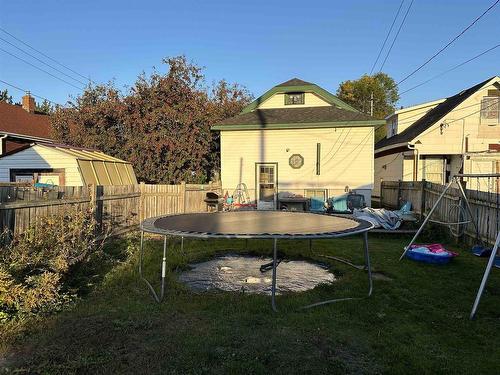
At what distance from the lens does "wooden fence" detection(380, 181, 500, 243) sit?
7559 millimetres

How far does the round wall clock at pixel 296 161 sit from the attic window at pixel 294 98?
290 centimetres

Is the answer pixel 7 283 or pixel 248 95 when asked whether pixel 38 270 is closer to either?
pixel 7 283

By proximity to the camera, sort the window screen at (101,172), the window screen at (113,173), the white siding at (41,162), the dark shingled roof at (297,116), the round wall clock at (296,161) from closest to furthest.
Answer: the white siding at (41,162) < the window screen at (101,172) < the window screen at (113,173) < the dark shingled roof at (297,116) < the round wall clock at (296,161)

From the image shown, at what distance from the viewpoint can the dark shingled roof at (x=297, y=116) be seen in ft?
47.6

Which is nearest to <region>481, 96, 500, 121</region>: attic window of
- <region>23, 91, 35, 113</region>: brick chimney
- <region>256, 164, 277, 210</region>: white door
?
<region>256, 164, 277, 210</region>: white door

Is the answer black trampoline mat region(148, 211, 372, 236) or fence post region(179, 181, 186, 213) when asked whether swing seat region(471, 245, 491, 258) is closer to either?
black trampoline mat region(148, 211, 372, 236)

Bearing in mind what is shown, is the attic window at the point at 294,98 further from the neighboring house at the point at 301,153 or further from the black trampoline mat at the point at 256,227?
the black trampoline mat at the point at 256,227

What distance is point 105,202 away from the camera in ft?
29.0

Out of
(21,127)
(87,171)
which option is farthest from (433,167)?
(21,127)

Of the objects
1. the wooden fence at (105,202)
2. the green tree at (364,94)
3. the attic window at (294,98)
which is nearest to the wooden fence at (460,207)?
the attic window at (294,98)

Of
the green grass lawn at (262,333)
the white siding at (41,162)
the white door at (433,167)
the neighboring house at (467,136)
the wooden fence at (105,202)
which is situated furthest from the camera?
the white door at (433,167)

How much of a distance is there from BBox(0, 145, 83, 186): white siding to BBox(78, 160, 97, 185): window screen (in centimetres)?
15

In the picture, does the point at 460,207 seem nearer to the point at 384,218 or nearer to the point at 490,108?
the point at 384,218

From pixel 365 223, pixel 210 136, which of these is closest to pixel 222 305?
pixel 365 223
